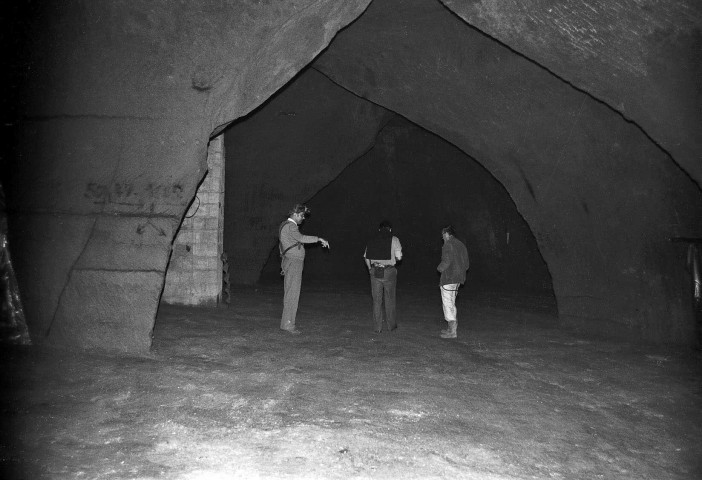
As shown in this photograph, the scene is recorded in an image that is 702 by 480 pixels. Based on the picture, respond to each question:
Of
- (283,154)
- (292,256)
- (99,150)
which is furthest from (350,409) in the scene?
(283,154)

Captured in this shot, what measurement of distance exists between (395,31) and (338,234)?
939cm

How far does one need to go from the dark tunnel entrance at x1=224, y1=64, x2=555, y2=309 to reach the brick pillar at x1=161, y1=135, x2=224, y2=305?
3114mm

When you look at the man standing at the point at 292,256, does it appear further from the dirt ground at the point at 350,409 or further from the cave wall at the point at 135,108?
the cave wall at the point at 135,108

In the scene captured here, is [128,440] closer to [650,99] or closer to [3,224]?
[3,224]

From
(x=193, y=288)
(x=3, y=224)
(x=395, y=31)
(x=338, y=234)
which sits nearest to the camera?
(x=3, y=224)

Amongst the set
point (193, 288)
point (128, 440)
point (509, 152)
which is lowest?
point (128, 440)

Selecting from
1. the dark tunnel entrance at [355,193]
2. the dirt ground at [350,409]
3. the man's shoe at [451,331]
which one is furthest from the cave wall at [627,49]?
the dark tunnel entrance at [355,193]

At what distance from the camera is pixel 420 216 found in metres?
17.0

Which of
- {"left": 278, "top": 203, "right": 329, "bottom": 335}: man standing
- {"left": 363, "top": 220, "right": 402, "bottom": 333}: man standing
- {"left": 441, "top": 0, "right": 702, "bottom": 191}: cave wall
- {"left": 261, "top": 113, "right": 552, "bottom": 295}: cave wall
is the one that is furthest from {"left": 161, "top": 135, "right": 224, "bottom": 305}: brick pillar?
{"left": 441, "top": 0, "right": 702, "bottom": 191}: cave wall

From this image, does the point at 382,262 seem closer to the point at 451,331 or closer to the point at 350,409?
the point at 451,331

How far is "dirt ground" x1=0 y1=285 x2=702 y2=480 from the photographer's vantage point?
11.2 feet

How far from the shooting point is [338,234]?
17.5 metres

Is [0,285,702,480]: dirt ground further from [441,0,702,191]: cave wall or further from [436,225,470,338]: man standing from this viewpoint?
[441,0,702,191]: cave wall

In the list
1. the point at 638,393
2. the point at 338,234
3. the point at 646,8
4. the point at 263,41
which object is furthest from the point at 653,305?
the point at 338,234
